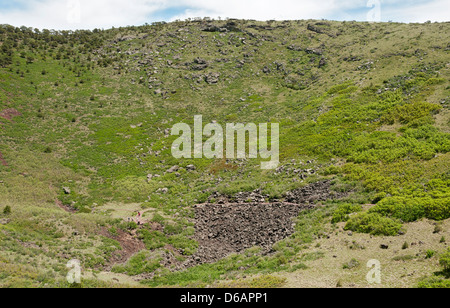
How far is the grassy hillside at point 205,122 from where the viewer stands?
859 inches

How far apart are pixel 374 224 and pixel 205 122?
47159 millimetres

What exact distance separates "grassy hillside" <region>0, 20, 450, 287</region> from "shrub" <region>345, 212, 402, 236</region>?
0.40 ft

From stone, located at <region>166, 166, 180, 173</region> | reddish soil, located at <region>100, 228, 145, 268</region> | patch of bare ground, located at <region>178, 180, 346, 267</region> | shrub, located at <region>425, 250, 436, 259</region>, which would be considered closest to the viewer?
shrub, located at <region>425, 250, 436, 259</region>

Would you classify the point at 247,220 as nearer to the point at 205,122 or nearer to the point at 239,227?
the point at 239,227

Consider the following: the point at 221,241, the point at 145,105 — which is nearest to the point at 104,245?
the point at 221,241

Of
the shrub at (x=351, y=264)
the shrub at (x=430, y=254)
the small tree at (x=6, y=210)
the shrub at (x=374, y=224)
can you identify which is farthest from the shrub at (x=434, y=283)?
the small tree at (x=6, y=210)

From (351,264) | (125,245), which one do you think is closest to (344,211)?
(351,264)

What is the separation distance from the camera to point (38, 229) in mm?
24500

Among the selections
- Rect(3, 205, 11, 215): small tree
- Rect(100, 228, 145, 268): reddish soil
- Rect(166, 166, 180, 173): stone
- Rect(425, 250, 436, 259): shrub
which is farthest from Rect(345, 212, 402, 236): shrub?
Rect(3, 205, 11, 215): small tree

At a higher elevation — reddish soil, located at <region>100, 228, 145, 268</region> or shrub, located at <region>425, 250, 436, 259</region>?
shrub, located at <region>425, 250, 436, 259</region>

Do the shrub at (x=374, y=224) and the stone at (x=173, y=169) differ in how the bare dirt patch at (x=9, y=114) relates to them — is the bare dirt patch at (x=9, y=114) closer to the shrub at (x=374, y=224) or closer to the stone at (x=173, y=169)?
the stone at (x=173, y=169)

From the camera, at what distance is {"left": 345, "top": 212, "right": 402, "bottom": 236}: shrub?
67.7ft

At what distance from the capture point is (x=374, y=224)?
70.3 ft

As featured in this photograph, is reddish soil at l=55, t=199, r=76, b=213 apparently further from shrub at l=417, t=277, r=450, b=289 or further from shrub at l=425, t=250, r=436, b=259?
shrub at l=425, t=250, r=436, b=259
